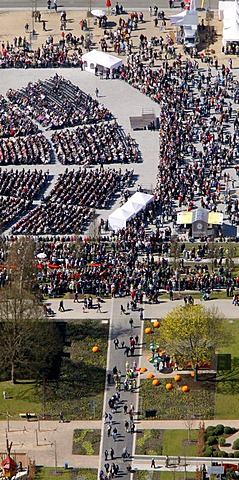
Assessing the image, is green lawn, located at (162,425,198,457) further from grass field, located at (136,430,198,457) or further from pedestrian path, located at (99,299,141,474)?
pedestrian path, located at (99,299,141,474)

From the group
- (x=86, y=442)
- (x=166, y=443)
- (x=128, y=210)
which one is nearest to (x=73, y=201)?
(x=128, y=210)

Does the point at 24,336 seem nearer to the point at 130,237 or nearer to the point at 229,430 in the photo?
the point at 229,430

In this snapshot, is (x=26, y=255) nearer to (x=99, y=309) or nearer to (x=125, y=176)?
(x=99, y=309)

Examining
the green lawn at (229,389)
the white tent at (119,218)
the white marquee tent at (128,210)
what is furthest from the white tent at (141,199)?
the green lawn at (229,389)

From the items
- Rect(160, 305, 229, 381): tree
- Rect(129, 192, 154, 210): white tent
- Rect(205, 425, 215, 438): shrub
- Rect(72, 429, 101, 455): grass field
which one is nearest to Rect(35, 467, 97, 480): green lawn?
Rect(72, 429, 101, 455): grass field

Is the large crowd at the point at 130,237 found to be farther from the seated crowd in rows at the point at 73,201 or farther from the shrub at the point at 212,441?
the shrub at the point at 212,441

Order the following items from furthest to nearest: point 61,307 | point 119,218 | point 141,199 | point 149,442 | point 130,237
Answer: point 141,199 → point 119,218 → point 130,237 → point 61,307 → point 149,442
